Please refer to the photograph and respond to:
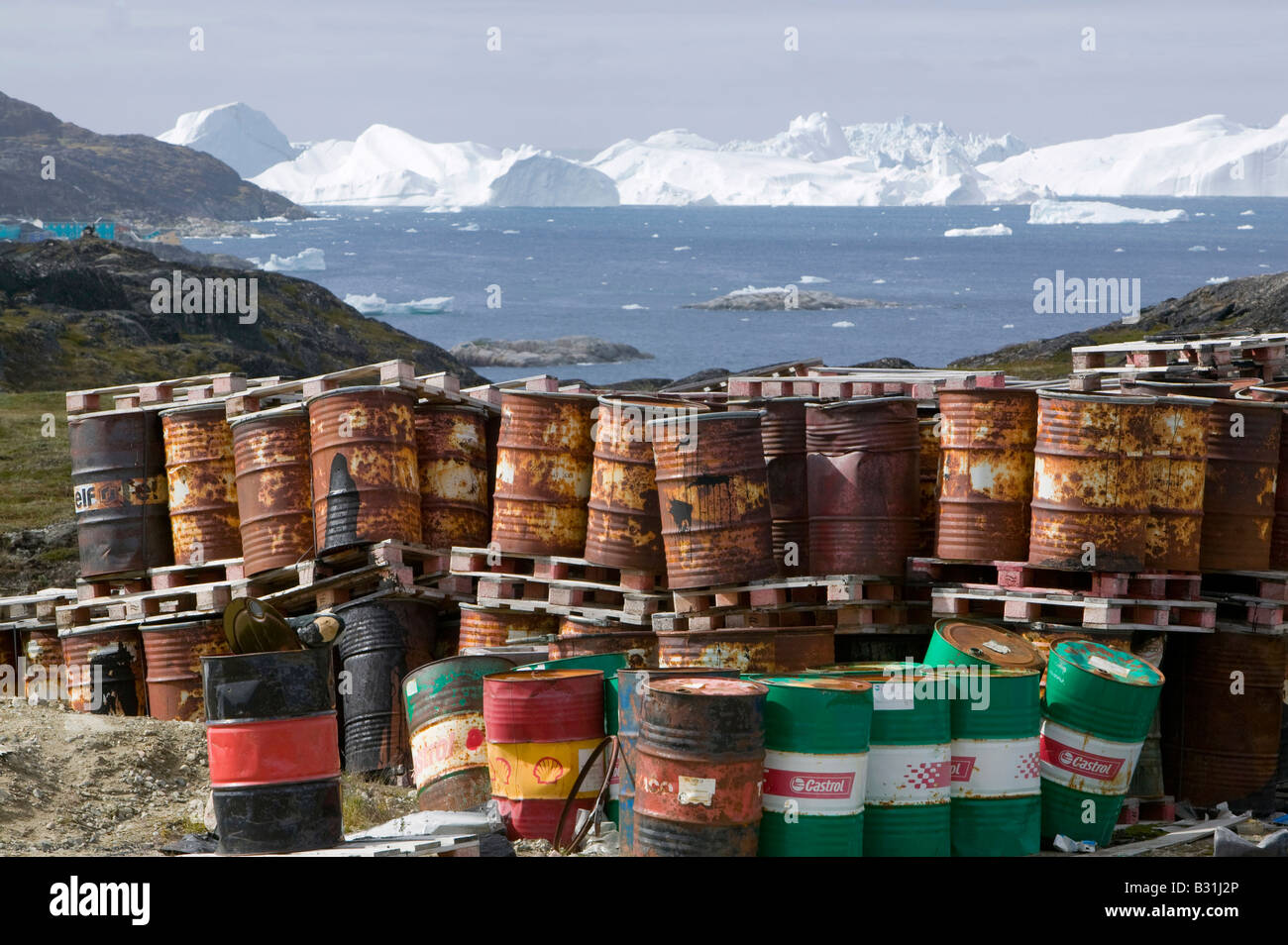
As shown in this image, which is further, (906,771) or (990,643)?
(990,643)

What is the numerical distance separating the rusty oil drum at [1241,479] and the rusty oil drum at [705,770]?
3747mm

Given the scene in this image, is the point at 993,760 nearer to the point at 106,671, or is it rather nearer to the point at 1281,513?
the point at 1281,513

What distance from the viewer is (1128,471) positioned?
7.86 meters

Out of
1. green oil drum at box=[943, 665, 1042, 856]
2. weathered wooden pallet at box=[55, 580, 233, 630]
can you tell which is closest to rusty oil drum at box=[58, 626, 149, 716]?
weathered wooden pallet at box=[55, 580, 233, 630]

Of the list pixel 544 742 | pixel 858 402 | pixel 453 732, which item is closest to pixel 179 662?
pixel 453 732

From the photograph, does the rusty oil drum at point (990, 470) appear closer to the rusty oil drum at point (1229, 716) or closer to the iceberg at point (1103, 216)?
the rusty oil drum at point (1229, 716)

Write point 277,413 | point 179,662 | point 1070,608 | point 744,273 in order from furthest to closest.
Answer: point 744,273 < point 179,662 < point 277,413 < point 1070,608

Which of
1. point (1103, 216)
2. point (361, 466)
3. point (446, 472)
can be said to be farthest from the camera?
point (1103, 216)

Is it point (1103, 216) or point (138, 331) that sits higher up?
point (1103, 216)

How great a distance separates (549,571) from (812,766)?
123 inches

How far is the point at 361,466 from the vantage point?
9.05 m

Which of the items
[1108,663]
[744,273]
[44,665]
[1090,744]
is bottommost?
[44,665]

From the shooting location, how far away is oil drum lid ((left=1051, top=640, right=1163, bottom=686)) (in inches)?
278
